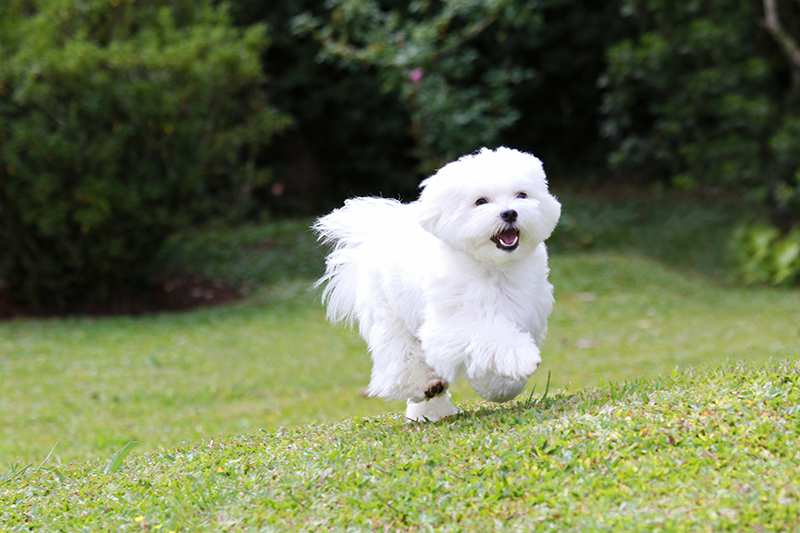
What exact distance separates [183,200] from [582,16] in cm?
995

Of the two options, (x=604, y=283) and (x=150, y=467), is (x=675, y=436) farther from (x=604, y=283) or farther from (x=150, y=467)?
(x=604, y=283)

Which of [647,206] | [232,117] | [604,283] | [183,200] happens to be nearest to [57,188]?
[183,200]

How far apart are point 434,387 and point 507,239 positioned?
88 centimetres

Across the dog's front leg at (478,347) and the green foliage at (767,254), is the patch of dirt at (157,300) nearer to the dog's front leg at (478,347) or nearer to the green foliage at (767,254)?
the green foliage at (767,254)

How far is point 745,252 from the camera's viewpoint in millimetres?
17141

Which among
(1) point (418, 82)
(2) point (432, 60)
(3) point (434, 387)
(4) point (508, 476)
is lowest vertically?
(4) point (508, 476)

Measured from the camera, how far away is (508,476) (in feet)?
16.3

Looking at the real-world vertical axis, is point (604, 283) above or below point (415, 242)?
below

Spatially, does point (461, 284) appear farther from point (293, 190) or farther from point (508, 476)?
point (293, 190)

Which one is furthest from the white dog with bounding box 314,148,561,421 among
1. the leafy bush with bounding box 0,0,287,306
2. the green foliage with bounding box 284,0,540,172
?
the green foliage with bounding box 284,0,540,172

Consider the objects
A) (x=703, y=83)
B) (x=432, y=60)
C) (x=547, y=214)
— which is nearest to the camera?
(x=547, y=214)

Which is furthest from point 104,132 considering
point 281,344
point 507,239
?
point 507,239

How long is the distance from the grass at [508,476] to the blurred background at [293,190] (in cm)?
291

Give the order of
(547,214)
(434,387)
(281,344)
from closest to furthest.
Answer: (547,214), (434,387), (281,344)
